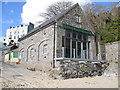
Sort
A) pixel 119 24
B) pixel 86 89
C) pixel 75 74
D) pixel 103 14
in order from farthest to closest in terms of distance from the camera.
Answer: pixel 103 14 < pixel 119 24 < pixel 75 74 < pixel 86 89

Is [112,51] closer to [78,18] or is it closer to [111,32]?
[111,32]

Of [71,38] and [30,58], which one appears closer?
[71,38]

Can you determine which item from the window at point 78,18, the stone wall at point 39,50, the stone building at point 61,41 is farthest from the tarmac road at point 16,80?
the window at point 78,18

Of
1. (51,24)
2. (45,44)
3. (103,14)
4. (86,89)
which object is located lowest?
(86,89)

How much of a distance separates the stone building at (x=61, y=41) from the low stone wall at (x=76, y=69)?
583 millimetres

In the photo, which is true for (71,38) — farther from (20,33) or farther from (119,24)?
(20,33)

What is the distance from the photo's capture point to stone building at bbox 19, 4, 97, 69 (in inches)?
457

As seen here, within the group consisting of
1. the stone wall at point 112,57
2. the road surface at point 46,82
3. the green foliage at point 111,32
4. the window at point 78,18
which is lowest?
the road surface at point 46,82

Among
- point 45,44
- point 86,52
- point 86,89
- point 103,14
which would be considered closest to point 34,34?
point 45,44

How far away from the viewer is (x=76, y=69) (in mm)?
11008

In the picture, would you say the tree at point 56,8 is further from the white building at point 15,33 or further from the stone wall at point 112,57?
the white building at point 15,33

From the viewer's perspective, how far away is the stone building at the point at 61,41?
11.6 metres

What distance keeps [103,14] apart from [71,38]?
10006 millimetres

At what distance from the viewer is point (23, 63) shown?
53.3ft
